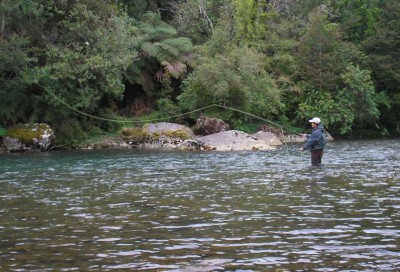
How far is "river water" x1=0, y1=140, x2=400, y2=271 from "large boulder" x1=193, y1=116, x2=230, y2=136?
405 inches

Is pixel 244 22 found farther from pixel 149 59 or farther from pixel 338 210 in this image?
pixel 338 210

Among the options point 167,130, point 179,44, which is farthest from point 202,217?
point 179,44

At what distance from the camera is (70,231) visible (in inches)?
387

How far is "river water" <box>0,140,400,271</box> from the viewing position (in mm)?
7961

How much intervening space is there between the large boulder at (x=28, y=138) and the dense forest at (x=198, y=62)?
505mm

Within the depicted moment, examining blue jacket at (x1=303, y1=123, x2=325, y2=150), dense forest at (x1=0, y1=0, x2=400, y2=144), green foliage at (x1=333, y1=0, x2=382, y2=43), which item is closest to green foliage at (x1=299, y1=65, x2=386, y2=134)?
dense forest at (x1=0, y1=0, x2=400, y2=144)

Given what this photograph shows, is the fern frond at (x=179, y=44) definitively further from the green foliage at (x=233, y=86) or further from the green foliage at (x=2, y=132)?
the green foliage at (x=2, y=132)

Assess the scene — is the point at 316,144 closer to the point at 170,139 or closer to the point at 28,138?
the point at 170,139

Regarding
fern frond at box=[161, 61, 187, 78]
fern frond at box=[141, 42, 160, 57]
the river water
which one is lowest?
the river water

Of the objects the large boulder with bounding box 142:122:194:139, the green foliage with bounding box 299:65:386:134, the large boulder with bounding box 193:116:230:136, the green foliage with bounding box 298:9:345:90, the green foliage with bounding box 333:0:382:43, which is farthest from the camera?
the green foliage with bounding box 333:0:382:43

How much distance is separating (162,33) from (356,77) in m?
11.8

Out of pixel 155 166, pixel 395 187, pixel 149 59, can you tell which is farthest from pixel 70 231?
pixel 149 59

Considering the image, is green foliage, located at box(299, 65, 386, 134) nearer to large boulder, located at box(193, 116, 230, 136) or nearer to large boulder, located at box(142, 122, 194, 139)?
large boulder, located at box(193, 116, 230, 136)

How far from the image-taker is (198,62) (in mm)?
34156
